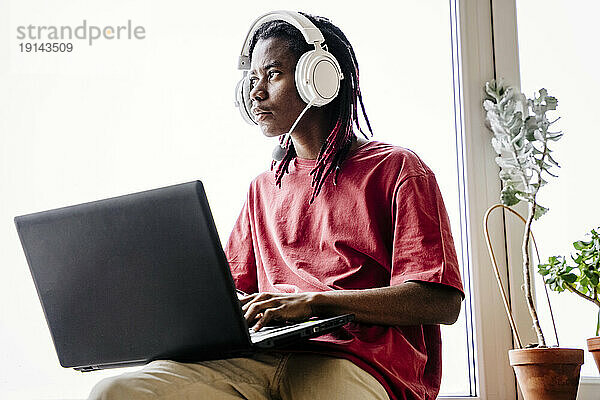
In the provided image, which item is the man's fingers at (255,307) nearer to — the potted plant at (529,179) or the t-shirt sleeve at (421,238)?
the t-shirt sleeve at (421,238)

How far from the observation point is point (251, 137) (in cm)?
205

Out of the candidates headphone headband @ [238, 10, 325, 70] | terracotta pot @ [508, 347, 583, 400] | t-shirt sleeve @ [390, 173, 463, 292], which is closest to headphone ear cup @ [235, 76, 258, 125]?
headphone headband @ [238, 10, 325, 70]

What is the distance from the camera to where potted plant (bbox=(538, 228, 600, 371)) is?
1671 mm

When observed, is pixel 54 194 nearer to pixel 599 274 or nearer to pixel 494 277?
pixel 494 277

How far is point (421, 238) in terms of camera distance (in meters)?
1.28

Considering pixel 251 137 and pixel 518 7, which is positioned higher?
pixel 518 7

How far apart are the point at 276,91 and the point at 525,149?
2.23 feet

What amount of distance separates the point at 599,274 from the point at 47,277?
116 centimetres

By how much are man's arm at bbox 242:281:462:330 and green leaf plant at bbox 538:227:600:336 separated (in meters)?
0.52

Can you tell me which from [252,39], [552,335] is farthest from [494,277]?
[252,39]

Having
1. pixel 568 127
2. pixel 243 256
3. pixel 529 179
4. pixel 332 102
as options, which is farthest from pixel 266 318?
pixel 568 127

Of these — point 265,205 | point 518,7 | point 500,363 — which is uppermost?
point 518,7

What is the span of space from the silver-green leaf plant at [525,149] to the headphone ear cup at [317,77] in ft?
1.98

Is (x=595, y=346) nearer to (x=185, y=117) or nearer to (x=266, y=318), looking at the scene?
(x=266, y=318)
